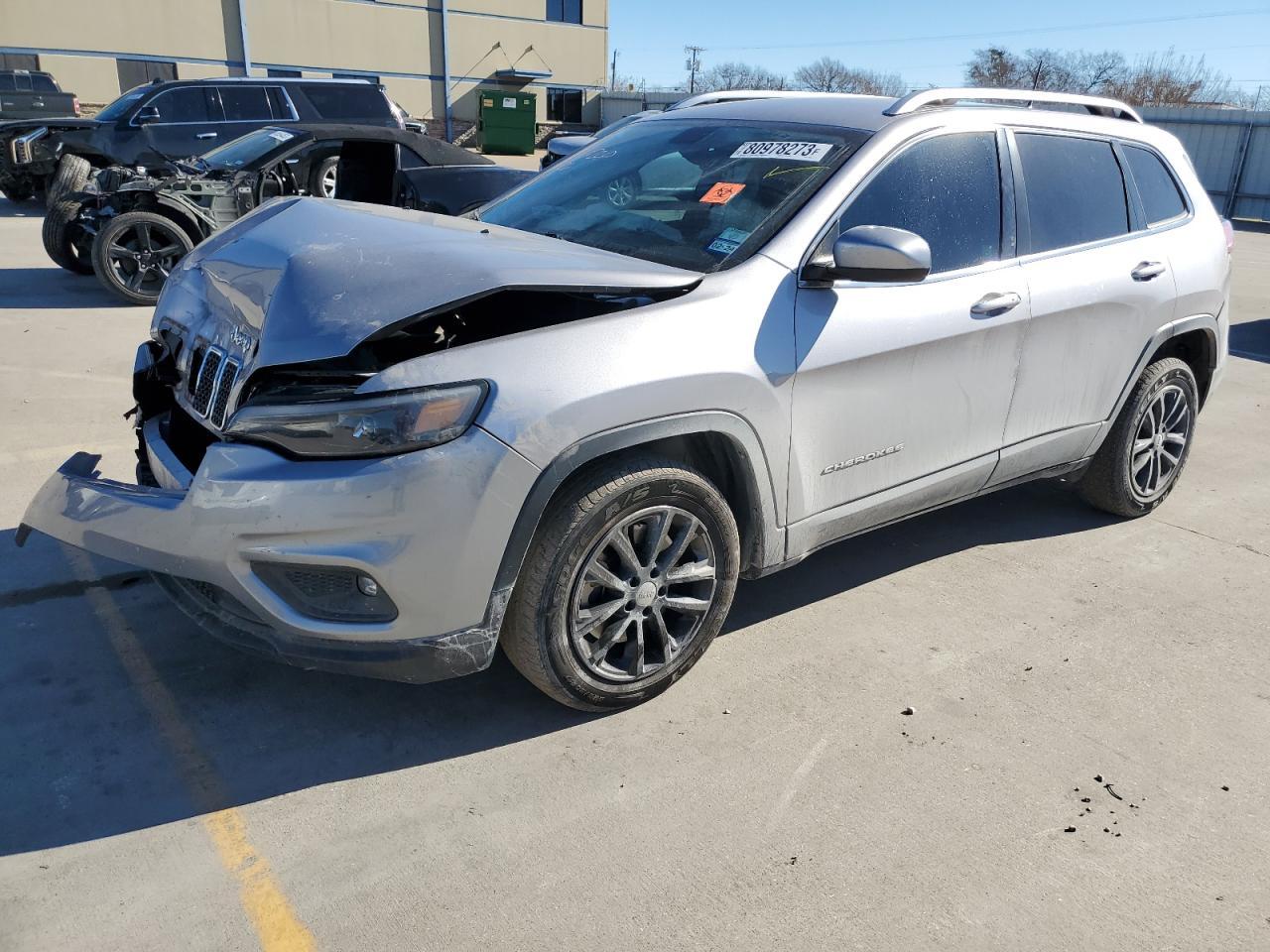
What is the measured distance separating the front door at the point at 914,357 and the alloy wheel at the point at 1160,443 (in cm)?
122

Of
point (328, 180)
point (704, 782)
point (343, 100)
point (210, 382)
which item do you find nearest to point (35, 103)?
point (343, 100)

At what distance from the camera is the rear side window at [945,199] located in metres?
3.34

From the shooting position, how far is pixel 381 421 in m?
2.47

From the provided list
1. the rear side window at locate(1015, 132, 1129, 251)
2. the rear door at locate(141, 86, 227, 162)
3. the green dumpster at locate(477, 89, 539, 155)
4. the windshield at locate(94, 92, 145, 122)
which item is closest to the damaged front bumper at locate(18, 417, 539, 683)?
the rear side window at locate(1015, 132, 1129, 251)

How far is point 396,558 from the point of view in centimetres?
250

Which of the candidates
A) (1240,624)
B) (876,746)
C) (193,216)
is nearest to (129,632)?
(876,746)

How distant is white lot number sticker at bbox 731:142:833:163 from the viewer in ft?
11.1

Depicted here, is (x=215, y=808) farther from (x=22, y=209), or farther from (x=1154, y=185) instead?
(x=22, y=209)

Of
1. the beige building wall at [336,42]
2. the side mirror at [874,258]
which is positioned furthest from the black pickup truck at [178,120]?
the beige building wall at [336,42]

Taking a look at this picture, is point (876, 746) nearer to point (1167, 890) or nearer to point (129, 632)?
point (1167, 890)

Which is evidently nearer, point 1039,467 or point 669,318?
point 669,318

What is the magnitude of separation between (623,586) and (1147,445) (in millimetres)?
2947

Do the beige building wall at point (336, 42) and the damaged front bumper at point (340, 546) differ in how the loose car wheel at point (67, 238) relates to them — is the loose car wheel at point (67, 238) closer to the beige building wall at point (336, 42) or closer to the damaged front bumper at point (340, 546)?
the damaged front bumper at point (340, 546)

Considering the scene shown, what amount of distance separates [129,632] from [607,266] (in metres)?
2.06
